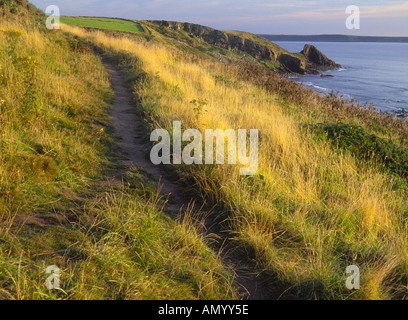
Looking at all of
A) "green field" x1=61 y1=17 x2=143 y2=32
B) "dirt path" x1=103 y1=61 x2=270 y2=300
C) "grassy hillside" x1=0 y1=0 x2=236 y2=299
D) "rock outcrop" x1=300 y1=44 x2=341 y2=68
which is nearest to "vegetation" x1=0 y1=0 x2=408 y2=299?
"grassy hillside" x1=0 y1=0 x2=236 y2=299

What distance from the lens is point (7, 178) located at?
3883 millimetres

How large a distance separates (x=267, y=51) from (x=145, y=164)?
71616mm

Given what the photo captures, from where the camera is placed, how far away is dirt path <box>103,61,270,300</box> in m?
3.28

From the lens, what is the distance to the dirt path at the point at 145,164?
328cm

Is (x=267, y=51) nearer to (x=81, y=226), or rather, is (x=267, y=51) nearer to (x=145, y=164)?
(x=145, y=164)

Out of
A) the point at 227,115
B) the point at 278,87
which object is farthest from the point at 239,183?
the point at 278,87

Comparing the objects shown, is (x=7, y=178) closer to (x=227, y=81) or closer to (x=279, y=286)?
(x=279, y=286)

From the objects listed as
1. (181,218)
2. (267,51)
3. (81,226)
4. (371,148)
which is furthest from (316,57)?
(81,226)

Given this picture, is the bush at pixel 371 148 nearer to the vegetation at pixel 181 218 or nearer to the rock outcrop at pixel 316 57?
the vegetation at pixel 181 218

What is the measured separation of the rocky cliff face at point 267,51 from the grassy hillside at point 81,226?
189 ft

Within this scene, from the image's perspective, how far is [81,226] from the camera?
3480 millimetres

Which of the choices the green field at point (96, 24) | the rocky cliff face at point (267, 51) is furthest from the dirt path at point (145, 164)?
the rocky cliff face at point (267, 51)

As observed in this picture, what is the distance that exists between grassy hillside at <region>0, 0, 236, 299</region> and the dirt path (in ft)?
0.64
